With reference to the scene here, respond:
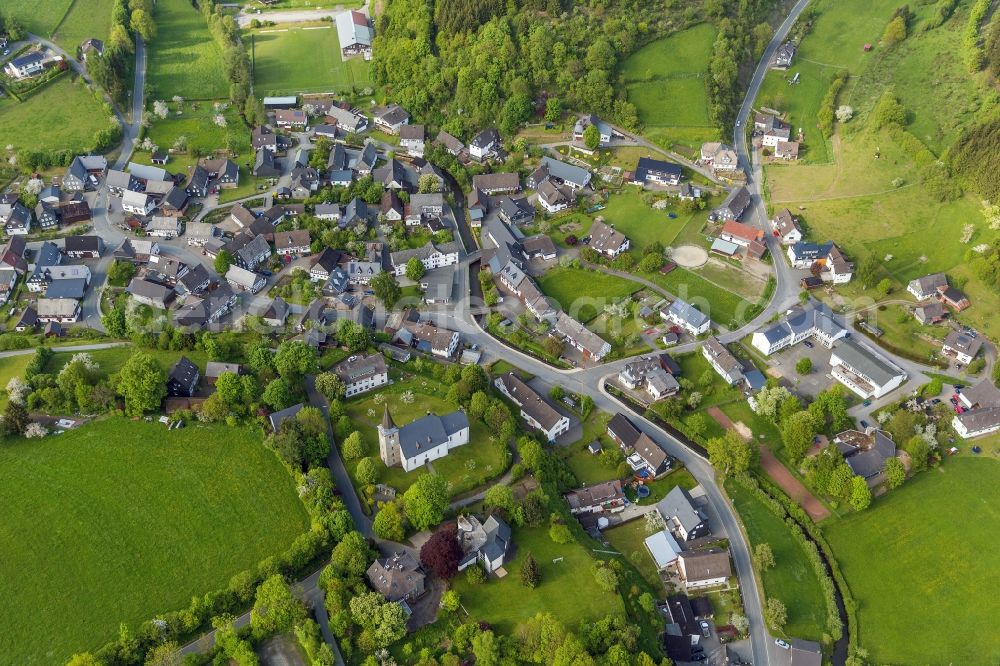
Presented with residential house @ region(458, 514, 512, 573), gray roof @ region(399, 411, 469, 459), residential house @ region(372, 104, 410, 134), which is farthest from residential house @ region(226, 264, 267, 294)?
residential house @ region(458, 514, 512, 573)

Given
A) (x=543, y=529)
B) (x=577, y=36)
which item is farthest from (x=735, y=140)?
(x=543, y=529)

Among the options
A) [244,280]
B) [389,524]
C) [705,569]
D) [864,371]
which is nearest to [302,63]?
[244,280]

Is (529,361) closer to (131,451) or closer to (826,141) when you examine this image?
(131,451)

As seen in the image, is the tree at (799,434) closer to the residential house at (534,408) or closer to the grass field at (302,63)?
the residential house at (534,408)

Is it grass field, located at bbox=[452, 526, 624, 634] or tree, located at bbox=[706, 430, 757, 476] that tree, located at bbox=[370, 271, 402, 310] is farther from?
tree, located at bbox=[706, 430, 757, 476]

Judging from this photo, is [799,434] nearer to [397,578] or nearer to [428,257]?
[397,578]
